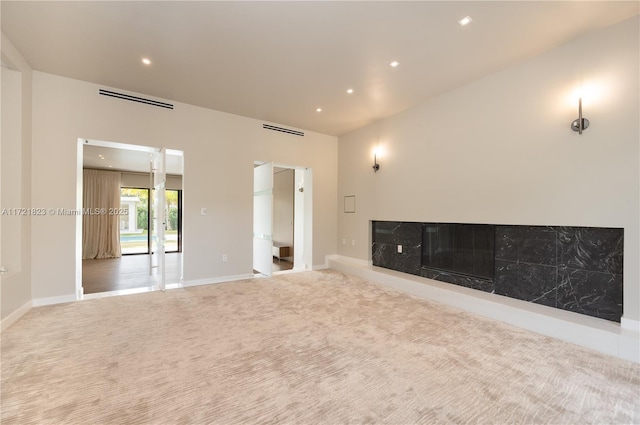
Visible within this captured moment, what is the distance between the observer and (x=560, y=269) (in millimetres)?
3178

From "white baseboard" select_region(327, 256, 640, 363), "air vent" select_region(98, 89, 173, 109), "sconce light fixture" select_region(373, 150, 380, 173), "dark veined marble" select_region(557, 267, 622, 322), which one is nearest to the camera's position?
"white baseboard" select_region(327, 256, 640, 363)

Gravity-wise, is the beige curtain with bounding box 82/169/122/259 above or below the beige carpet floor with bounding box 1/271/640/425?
above

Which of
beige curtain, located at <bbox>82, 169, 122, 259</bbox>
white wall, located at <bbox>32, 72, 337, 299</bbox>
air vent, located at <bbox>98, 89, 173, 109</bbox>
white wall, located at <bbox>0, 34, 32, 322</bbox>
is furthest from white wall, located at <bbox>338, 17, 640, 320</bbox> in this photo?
beige curtain, located at <bbox>82, 169, 122, 259</bbox>

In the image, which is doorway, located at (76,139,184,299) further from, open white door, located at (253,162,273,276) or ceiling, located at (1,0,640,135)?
open white door, located at (253,162,273,276)

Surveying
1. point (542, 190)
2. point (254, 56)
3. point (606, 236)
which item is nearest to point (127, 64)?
point (254, 56)

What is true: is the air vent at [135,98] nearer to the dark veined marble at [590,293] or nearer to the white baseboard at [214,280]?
the white baseboard at [214,280]

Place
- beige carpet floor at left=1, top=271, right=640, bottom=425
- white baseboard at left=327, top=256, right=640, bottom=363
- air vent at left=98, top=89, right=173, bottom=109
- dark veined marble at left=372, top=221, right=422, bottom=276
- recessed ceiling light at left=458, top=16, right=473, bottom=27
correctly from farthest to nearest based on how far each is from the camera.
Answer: dark veined marble at left=372, top=221, right=422, bottom=276
air vent at left=98, top=89, right=173, bottom=109
recessed ceiling light at left=458, top=16, right=473, bottom=27
white baseboard at left=327, top=256, right=640, bottom=363
beige carpet floor at left=1, top=271, right=640, bottom=425

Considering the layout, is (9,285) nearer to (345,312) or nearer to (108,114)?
(108,114)

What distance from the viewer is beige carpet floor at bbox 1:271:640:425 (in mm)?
1752

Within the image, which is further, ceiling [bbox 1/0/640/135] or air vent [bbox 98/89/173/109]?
air vent [bbox 98/89/173/109]

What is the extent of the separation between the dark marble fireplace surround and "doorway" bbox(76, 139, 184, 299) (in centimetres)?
495

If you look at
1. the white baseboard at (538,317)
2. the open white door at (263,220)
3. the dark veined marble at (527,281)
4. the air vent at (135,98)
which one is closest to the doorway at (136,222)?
the air vent at (135,98)

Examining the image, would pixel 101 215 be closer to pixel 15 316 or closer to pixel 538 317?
pixel 15 316

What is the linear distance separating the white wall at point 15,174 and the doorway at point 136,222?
2.01 feet
